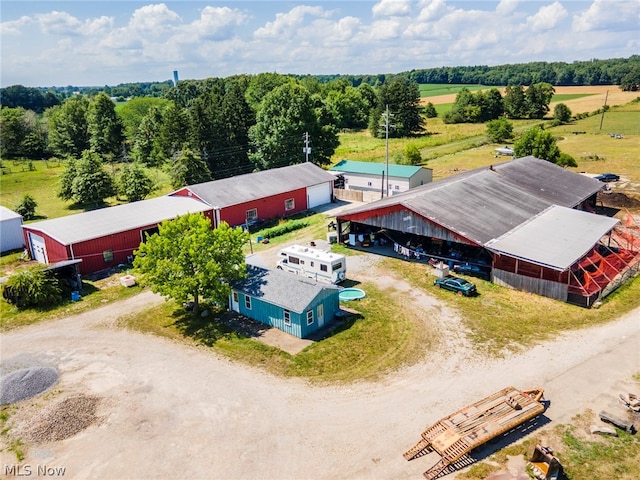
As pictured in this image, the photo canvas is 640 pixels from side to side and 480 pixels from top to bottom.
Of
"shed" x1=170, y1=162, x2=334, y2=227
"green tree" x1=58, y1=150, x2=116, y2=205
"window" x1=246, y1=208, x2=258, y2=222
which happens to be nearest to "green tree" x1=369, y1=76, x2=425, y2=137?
"shed" x1=170, y1=162, x2=334, y2=227

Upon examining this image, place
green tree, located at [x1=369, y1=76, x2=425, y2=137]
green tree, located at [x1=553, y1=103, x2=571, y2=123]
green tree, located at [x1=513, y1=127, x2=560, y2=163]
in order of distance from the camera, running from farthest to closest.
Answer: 1. green tree, located at [x1=553, y1=103, x2=571, y2=123]
2. green tree, located at [x1=369, y1=76, x2=425, y2=137]
3. green tree, located at [x1=513, y1=127, x2=560, y2=163]

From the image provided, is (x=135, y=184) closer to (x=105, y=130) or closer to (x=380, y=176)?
(x=380, y=176)

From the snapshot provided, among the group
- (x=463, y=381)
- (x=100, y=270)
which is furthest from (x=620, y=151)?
(x=100, y=270)

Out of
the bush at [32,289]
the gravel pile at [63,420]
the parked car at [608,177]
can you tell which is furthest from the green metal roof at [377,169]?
the gravel pile at [63,420]

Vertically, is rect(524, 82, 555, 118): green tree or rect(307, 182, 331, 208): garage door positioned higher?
rect(524, 82, 555, 118): green tree

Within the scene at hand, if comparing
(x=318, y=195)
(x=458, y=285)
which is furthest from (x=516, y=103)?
(x=458, y=285)

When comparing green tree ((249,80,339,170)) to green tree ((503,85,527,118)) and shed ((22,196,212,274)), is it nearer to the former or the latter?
shed ((22,196,212,274))

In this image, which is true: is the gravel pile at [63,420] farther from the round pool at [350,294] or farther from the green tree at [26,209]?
the green tree at [26,209]
